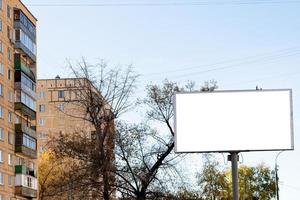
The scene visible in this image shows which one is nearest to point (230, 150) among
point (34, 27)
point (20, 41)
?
point (20, 41)

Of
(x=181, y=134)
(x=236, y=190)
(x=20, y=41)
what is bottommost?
(x=236, y=190)

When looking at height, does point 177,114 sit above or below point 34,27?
below

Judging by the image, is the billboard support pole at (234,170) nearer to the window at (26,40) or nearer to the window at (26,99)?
the window at (26,99)

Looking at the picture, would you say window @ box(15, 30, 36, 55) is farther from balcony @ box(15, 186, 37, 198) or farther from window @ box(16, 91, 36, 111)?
balcony @ box(15, 186, 37, 198)

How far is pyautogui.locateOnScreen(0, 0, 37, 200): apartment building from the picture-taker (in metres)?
88.8

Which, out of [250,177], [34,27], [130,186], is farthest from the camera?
[250,177]

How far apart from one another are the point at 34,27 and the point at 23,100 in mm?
11441

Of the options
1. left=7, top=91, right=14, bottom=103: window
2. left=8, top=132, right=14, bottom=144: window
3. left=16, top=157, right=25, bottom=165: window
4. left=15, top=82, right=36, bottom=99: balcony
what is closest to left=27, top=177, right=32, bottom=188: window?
left=16, top=157, right=25, bottom=165: window

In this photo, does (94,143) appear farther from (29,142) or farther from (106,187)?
(29,142)

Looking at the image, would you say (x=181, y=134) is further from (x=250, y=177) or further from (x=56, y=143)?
(x=250, y=177)

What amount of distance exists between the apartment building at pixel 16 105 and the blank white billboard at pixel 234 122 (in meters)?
69.9

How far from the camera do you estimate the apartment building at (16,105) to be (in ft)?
291

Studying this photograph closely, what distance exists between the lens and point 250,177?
123 m

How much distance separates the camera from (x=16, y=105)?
304ft
